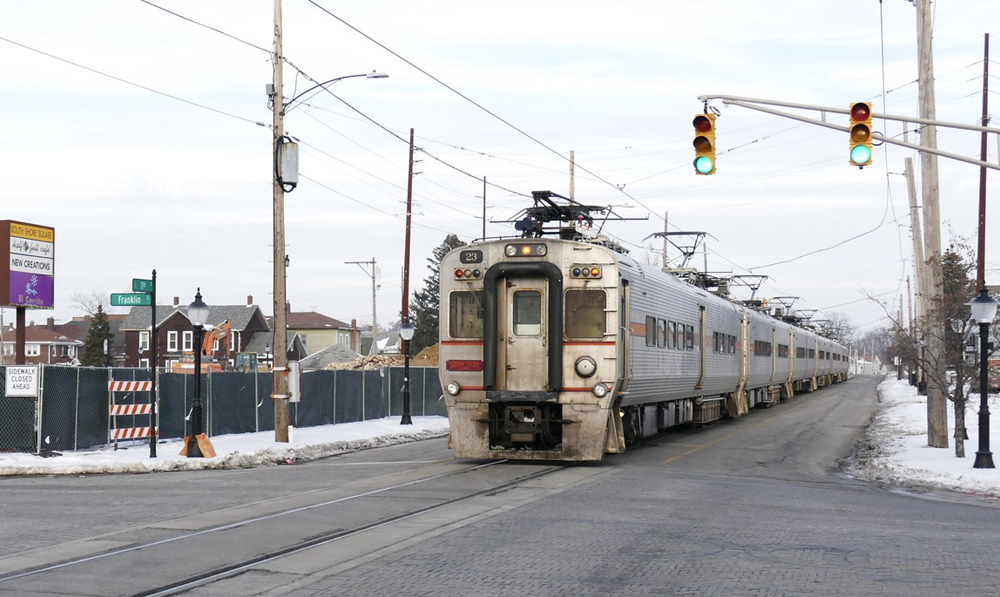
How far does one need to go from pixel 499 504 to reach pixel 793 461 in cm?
945

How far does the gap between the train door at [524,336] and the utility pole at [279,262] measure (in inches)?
261

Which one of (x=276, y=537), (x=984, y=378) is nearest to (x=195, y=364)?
(x=276, y=537)

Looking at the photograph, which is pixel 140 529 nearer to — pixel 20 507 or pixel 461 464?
pixel 20 507

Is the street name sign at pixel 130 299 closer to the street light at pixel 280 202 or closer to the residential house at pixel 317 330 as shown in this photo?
the street light at pixel 280 202

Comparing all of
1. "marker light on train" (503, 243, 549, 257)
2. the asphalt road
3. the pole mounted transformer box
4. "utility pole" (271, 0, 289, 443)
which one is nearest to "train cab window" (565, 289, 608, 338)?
"marker light on train" (503, 243, 549, 257)

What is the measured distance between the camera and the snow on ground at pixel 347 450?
1778 centimetres

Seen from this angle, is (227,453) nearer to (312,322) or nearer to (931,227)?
(931,227)

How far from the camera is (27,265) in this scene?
23.8 metres

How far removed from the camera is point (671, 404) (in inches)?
998

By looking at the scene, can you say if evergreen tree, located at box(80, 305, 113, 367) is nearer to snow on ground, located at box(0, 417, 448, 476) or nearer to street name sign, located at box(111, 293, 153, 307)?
snow on ground, located at box(0, 417, 448, 476)

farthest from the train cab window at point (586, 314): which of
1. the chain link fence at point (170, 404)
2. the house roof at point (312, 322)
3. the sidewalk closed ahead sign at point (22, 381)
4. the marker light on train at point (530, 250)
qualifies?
the house roof at point (312, 322)

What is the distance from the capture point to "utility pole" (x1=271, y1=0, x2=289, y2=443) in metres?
22.9

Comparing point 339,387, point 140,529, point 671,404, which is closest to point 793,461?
point 671,404

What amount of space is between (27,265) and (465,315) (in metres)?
11.3
